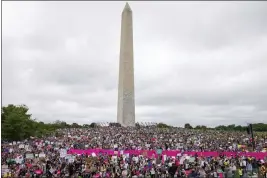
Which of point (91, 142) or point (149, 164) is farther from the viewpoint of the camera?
point (91, 142)

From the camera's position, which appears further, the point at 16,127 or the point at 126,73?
the point at 126,73

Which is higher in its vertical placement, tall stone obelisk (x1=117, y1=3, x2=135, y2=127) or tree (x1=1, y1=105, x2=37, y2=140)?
tall stone obelisk (x1=117, y1=3, x2=135, y2=127)

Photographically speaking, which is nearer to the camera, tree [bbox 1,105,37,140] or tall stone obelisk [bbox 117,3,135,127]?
tree [bbox 1,105,37,140]

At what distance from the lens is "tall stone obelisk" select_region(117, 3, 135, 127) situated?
68688mm

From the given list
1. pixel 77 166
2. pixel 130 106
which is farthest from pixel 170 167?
pixel 130 106

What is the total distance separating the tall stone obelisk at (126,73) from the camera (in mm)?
68688

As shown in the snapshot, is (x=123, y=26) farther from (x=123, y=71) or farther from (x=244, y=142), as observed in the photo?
(x=244, y=142)

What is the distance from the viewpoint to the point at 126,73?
69875mm

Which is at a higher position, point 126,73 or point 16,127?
point 126,73

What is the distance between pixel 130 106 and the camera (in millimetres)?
70625

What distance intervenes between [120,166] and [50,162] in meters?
4.75

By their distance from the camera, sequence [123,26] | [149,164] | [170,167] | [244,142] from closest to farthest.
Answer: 1. [170,167]
2. [149,164]
3. [244,142]
4. [123,26]

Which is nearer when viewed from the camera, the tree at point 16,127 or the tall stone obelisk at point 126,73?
the tree at point 16,127

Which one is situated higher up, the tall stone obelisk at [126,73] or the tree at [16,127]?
the tall stone obelisk at [126,73]
